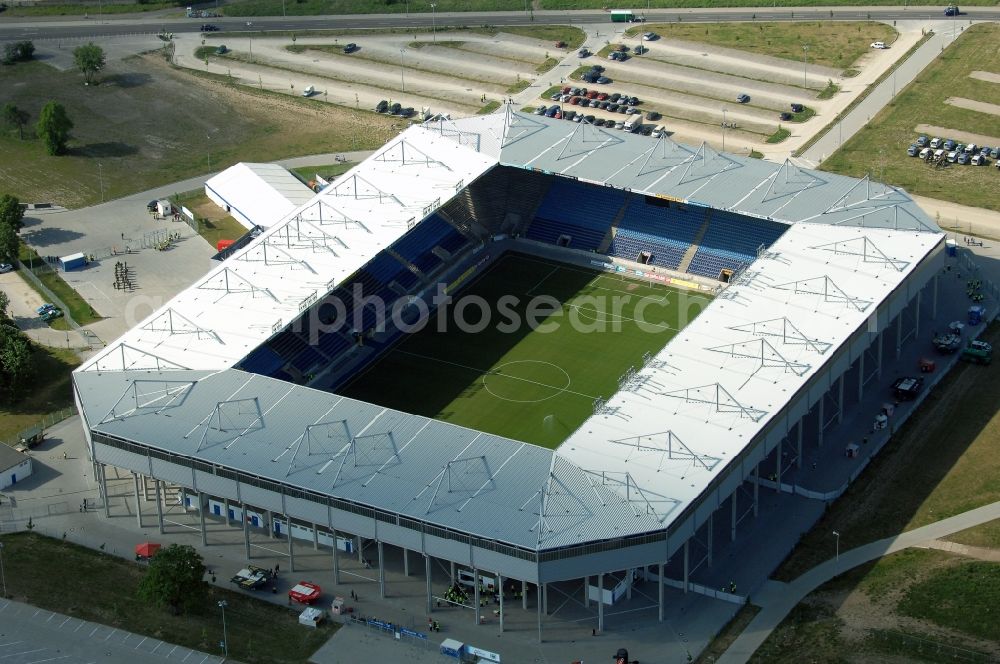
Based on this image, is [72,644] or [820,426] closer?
[72,644]

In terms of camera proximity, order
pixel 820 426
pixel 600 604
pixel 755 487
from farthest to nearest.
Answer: pixel 820 426, pixel 755 487, pixel 600 604

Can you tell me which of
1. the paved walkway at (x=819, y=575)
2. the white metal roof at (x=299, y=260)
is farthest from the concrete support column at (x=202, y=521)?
the paved walkway at (x=819, y=575)

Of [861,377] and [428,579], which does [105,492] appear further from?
[861,377]

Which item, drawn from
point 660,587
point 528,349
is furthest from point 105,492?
point 660,587

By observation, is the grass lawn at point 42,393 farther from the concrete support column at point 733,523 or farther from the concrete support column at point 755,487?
the concrete support column at point 755,487

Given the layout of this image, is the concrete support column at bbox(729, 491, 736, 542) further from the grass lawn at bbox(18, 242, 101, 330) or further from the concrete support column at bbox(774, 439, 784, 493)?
the grass lawn at bbox(18, 242, 101, 330)

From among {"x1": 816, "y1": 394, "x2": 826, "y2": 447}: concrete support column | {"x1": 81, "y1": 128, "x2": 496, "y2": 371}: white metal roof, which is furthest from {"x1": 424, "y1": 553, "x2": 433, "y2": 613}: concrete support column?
{"x1": 816, "y1": 394, "x2": 826, "y2": 447}: concrete support column

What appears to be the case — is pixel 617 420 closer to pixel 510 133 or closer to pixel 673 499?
pixel 673 499
